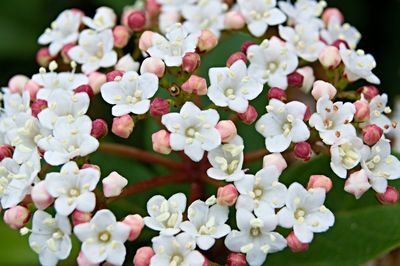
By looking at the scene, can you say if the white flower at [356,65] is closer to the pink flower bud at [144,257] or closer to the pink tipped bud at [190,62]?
the pink tipped bud at [190,62]

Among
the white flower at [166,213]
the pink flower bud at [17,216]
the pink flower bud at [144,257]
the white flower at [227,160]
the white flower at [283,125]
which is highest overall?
the white flower at [283,125]

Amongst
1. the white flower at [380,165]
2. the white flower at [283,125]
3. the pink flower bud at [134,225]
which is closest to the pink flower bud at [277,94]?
the white flower at [283,125]

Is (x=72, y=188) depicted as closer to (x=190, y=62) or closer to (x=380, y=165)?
(x=190, y=62)

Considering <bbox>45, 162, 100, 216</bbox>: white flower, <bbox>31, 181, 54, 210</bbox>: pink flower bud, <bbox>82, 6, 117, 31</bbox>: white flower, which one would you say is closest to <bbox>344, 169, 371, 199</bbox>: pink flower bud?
<bbox>45, 162, 100, 216</bbox>: white flower

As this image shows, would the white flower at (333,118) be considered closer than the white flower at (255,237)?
No

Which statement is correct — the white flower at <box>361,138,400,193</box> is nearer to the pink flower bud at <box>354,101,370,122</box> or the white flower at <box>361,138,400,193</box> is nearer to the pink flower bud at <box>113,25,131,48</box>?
the pink flower bud at <box>354,101,370,122</box>

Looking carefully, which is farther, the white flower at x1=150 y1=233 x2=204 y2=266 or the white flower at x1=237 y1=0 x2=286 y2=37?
the white flower at x1=237 y1=0 x2=286 y2=37
